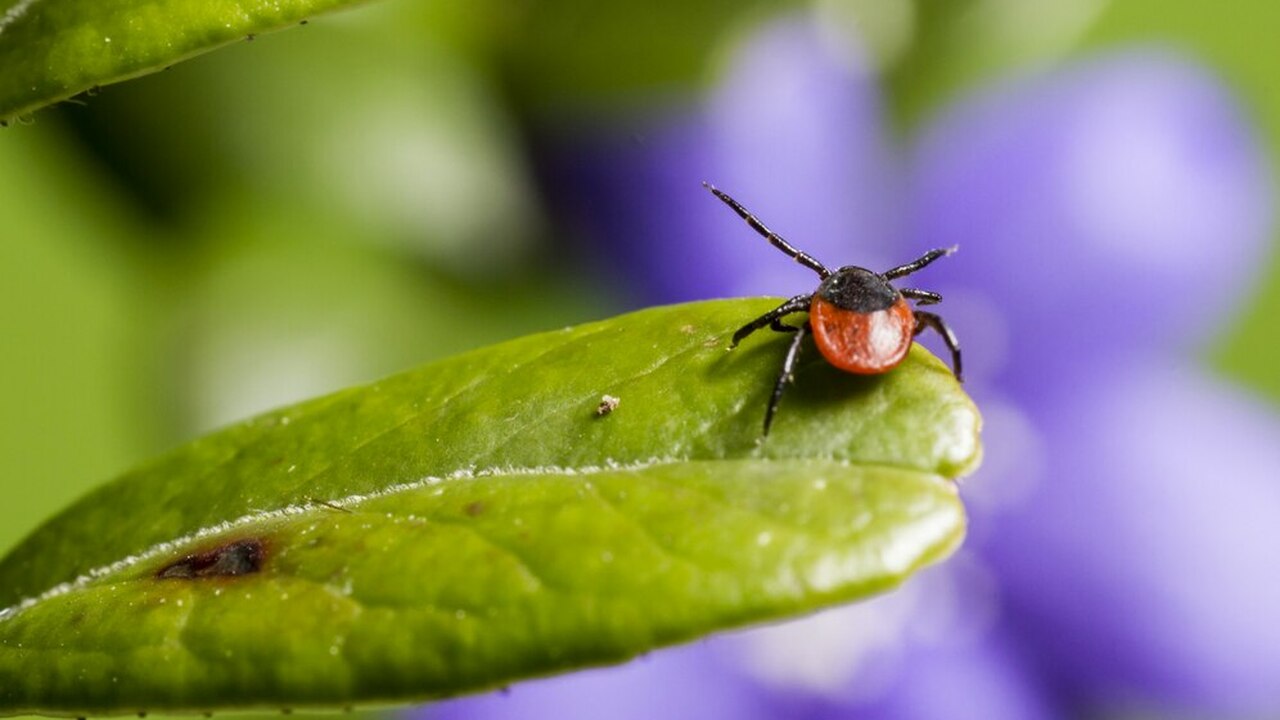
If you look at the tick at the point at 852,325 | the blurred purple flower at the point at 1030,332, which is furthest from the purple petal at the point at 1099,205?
the tick at the point at 852,325

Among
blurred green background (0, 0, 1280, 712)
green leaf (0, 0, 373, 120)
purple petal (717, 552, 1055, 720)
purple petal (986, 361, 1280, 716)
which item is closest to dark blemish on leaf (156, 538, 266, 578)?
green leaf (0, 0, 373, 120)

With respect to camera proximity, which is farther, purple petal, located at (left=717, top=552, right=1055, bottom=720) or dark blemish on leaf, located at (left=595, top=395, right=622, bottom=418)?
purple petal, located at (left=717, top=552, right=1055, bottom=720)

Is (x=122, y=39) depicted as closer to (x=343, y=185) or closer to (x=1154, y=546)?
(x=343, y=185)

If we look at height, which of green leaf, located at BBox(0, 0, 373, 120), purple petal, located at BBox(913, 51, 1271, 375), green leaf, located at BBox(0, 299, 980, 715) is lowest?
green leaf, located at BBox(0, 299, 980, 715)

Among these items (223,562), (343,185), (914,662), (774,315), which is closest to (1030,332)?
(914,662)

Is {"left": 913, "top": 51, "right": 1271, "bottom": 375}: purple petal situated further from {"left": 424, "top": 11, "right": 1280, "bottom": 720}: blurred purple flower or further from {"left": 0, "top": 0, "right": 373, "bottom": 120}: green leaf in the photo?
{"left": 0, "top": 0, "right": 373, "bottom": 120}: green leaf

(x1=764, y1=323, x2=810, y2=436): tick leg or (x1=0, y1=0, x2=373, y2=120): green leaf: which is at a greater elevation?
(x1=0, y1=0, x2=373, y2=120): green leaf

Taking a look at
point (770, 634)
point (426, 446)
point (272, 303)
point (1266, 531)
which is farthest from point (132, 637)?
point (1266, 531)

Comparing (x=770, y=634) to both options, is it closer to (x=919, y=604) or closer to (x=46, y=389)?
(x=919, y=604)
